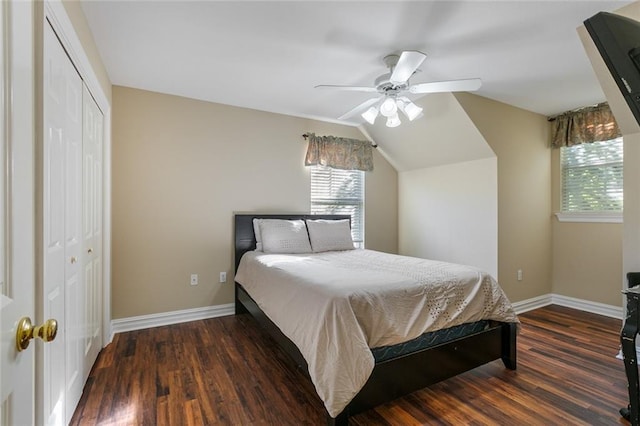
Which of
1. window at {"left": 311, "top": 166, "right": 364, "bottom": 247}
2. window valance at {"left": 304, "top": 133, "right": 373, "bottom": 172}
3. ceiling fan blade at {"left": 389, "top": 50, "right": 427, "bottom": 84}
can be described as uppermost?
ceiling fan blade at {"left": 389, "top": 50, "right": 427, "bottom": 84}

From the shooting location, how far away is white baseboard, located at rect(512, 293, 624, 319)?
3.39m

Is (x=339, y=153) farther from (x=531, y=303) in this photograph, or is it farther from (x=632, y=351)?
(x=632, y=351)

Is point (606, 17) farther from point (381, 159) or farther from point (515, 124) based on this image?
point (381, 159)

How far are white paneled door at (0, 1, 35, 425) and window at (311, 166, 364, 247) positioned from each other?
133 inches

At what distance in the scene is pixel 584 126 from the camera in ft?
11.6

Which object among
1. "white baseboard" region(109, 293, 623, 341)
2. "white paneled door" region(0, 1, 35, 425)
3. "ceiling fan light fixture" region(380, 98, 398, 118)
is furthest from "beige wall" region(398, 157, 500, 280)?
"white paneled door" region(0, 1, 35, 425)

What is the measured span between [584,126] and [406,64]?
2.96 meters

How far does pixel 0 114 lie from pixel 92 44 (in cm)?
203

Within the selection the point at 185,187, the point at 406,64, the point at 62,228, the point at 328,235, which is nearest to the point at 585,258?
the point at 328,235

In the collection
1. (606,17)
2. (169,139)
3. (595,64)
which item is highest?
(595,64)

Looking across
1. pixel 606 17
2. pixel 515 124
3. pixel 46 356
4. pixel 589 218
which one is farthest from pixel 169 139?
pixel 589 218

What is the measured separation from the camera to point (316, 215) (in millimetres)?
3949

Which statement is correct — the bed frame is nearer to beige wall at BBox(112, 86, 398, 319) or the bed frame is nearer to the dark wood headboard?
the dark wood headboard

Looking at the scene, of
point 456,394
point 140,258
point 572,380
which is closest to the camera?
point 456,394
